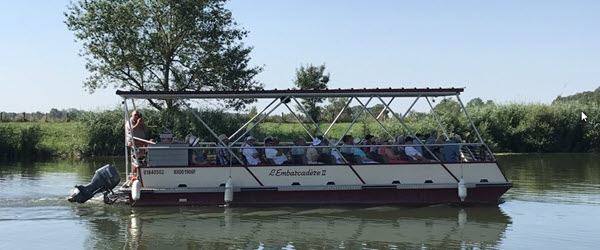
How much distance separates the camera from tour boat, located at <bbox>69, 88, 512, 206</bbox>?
1623 cm

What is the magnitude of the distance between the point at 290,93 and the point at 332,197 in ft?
8.63

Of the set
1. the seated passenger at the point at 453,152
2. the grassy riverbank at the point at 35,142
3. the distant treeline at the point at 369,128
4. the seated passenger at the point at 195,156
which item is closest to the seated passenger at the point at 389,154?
the seated passenger at the point at 453,152

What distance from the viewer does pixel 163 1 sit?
40594mm

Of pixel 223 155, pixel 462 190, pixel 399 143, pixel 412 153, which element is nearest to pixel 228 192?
pixel 223 155

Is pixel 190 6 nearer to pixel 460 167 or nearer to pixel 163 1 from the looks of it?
pixel 163 1

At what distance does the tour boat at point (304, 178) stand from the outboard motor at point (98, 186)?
0.37m

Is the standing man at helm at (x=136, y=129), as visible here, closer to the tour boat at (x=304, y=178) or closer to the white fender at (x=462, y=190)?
the tour boat at (x=304, y=178)

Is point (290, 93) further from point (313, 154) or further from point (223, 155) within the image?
point (223, 155)

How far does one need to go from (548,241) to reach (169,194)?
832cm

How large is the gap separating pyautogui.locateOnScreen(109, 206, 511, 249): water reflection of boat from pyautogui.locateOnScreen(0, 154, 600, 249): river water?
2 centimetres

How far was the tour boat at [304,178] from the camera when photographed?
53.3 feet

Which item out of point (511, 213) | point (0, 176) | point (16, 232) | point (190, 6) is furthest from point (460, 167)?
point (190, 6)

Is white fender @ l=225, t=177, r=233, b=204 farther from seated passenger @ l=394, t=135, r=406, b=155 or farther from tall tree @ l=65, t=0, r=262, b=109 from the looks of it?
tall tree @ l=65, t=0, r=262, b=109

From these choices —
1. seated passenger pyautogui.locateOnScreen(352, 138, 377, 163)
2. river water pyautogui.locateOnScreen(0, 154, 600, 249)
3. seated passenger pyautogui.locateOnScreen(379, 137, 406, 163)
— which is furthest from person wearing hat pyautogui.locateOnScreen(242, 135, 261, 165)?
seated passenger pyautogui.locateOnScreen(379, 137, 406, 163)
